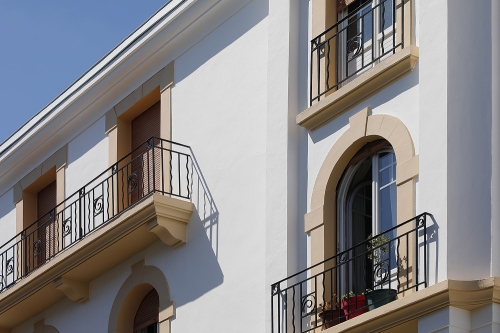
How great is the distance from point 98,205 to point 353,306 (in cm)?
623

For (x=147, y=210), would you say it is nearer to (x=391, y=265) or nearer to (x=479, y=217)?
(x=391, y=265)

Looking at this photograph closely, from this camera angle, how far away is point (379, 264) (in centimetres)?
1245

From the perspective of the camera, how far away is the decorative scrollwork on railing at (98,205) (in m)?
17.3

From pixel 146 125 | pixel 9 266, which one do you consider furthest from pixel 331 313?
pixel 9 266

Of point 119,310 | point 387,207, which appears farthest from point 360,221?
point 119,310

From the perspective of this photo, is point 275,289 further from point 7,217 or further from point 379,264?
point 7,217

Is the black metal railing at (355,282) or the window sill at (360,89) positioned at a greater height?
the window sill at (360,89)

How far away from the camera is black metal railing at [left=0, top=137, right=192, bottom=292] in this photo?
1630cm

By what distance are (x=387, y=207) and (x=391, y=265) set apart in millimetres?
713

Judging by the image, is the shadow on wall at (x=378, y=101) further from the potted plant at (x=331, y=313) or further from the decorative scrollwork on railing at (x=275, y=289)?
the potted plant at (x=331, y=313)

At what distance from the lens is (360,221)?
44.7 feet

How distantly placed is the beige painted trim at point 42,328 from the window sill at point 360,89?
238 inches

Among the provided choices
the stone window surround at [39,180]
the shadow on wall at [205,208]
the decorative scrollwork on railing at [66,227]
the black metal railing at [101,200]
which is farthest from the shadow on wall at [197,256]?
the stone window surround at [39,180]

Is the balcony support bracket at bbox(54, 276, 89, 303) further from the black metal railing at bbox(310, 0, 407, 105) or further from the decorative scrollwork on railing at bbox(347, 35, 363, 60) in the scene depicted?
the decorative scrollwork on railing at bbox(347, 35, 363, 60)
